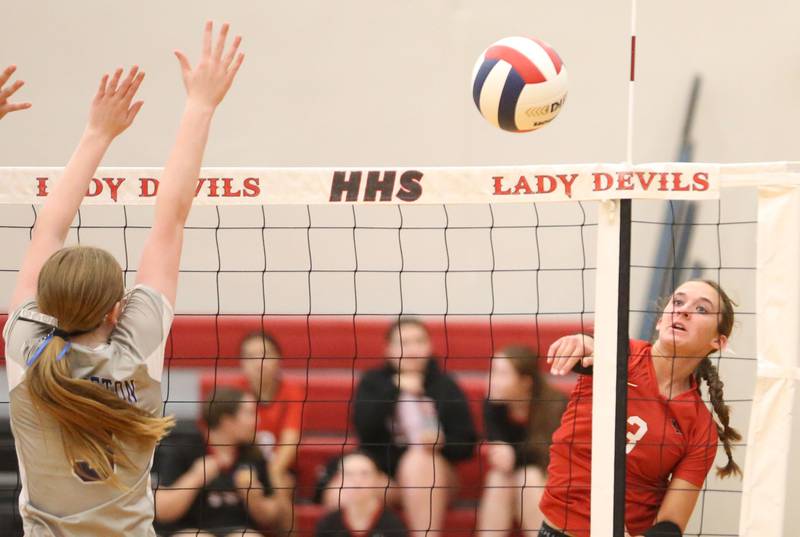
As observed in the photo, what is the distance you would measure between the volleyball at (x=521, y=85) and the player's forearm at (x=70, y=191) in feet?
4.89

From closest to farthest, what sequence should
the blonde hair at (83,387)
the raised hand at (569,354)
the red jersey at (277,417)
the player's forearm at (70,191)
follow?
the blonde hair at (83,387)
the player's forearm at (70,191)
the raised hand at (569,354)
the red jersey at (277,417)

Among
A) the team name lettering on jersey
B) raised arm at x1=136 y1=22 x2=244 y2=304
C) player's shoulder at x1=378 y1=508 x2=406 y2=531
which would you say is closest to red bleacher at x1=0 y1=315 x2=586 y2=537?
player's shoulder at x1=378 y1=508 x2=406 y2=531

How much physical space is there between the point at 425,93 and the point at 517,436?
A: 1790mm

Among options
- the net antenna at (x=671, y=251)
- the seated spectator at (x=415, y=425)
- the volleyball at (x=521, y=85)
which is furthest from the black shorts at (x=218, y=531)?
the net antenna at (x=671, y=251)

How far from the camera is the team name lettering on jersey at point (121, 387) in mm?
1886

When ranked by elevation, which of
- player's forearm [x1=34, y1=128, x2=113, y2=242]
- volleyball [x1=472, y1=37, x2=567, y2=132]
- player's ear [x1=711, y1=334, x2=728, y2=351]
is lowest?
player's ear [x1=711, y1=334, x2=728, y2=351]

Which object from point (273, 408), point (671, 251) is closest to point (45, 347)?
point (273, 408)

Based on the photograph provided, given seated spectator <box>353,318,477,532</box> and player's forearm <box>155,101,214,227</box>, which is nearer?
player's forearm <box>155,101,214,227</box>

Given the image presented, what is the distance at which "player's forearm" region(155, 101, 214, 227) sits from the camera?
80.8 inches

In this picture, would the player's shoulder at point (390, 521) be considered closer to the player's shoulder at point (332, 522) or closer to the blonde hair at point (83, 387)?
the player's shoulder at point (332, 522)

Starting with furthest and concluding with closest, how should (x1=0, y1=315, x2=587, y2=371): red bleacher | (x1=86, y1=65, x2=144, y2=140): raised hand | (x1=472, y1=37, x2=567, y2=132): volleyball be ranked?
1. (x1=0, y1=315, x2=587, y2=371): red bleacher
2. (x1=472, y1=37, x2=567, y2=132): volleyball
3. (x1=86, y1=65, x2=144, y2=140): raised hand

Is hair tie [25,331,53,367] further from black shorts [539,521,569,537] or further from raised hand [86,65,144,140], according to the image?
black shorts [539,521,569,537]

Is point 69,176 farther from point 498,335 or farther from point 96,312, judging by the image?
point 498,335

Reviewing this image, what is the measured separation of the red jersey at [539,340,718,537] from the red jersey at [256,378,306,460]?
1530 mm
